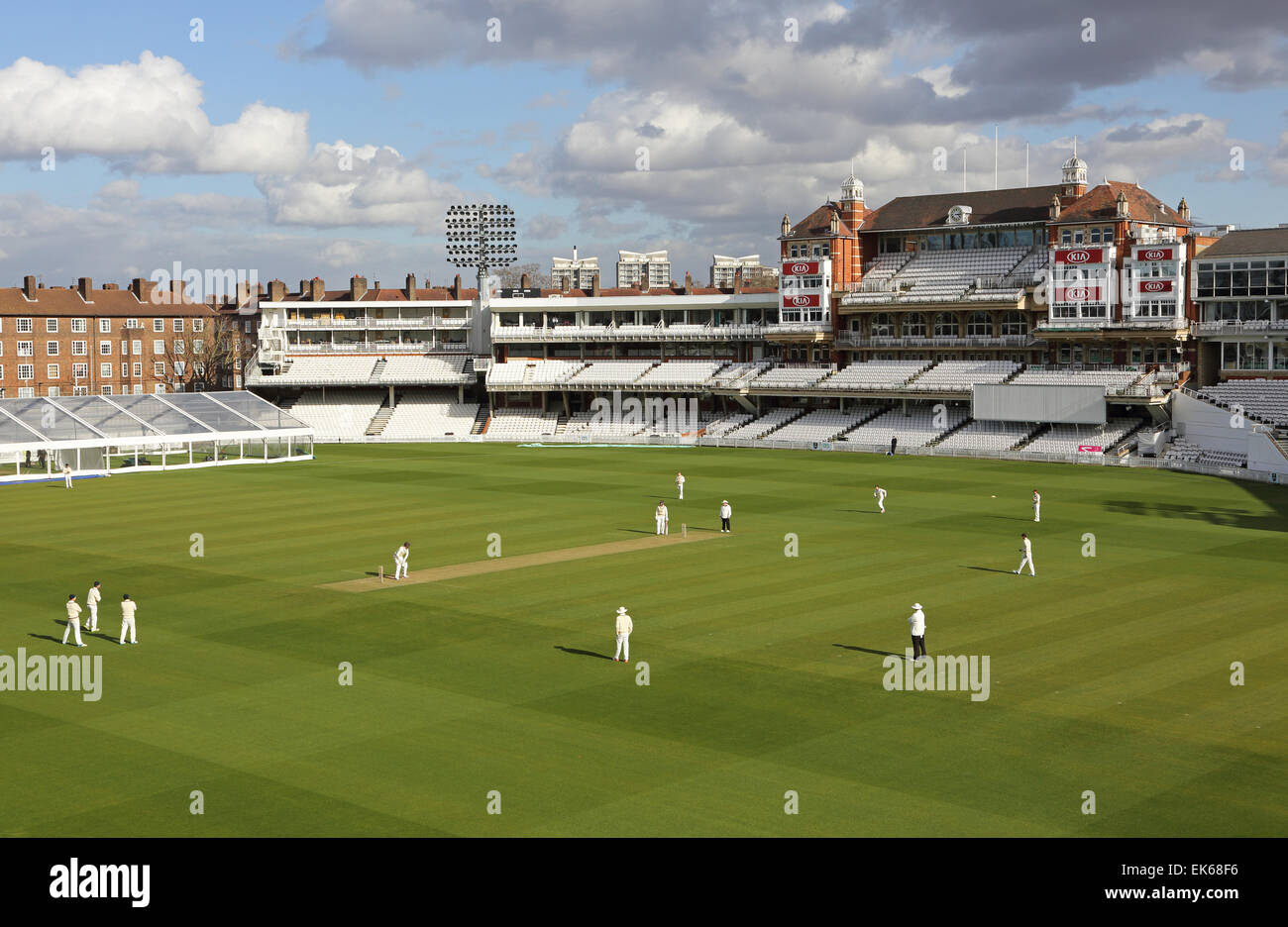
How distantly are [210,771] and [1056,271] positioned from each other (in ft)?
241

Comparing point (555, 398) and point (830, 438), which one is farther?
point (555, 398)

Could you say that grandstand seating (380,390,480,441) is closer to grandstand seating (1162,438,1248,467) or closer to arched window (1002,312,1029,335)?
arched window (1002,312,1029,335)

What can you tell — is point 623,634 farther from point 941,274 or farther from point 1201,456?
point 941,274

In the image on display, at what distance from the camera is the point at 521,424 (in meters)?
102

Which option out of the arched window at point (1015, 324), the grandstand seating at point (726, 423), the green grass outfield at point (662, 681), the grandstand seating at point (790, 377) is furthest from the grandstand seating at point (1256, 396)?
the grandstand seating at point (726, 423)

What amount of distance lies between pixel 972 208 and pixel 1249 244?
2194 cm

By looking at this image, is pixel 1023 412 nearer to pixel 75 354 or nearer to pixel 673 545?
pixel 673 545

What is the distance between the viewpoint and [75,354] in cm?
11562

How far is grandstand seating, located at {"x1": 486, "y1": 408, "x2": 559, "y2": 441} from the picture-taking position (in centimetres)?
9856

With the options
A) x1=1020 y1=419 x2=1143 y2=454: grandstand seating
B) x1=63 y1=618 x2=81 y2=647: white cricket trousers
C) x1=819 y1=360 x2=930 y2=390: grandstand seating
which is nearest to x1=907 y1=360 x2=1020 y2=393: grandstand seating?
x1=819 y1=360 x2=930 y2=390: grandstand seating

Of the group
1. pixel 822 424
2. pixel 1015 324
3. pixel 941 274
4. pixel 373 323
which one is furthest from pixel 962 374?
pixel 373 323

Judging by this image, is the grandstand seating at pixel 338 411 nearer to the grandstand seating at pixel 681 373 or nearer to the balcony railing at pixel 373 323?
the balcony railing at pixel 373 323

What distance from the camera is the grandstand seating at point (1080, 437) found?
244 feet

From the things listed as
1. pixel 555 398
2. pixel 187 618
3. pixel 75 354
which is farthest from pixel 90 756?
pixel 75 354
